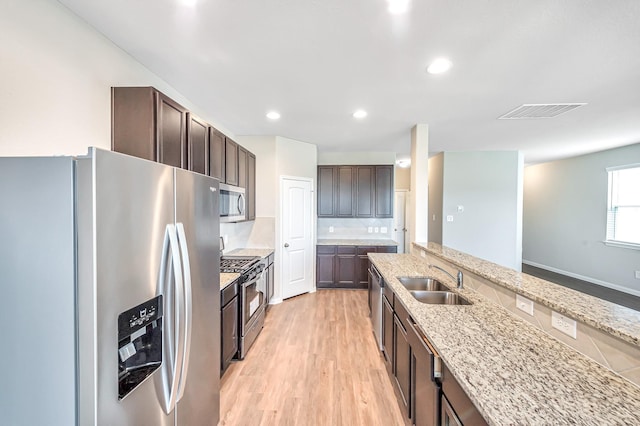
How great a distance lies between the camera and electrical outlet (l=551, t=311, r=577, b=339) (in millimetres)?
1196

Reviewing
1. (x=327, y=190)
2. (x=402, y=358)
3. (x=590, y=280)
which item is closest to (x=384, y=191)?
(x=327, y=190)

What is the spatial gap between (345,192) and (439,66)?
122 inches

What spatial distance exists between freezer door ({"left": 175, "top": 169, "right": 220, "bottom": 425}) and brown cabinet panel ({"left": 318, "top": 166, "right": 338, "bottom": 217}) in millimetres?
3455

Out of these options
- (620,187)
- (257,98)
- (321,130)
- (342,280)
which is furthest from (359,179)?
(620,187)

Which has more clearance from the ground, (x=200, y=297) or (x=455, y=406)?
(x=200, y=297)

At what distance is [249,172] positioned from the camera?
12.0 ft

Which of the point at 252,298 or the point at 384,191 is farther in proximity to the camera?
the point at 384,191

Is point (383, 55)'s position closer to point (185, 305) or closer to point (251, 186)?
point (185, 305)

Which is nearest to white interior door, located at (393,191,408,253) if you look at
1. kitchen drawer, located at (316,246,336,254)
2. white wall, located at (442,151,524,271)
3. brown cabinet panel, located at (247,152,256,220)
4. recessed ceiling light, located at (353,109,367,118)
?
white wall, located at (442,151,524,271)

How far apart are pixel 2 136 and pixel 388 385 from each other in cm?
300

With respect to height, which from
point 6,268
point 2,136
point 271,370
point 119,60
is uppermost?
point 119,60

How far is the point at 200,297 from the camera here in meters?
1.43

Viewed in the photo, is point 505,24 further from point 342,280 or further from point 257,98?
point 342,280

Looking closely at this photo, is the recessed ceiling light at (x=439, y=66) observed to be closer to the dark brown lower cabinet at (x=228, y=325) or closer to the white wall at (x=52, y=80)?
Result: the white wall at (x=52, y=80)
